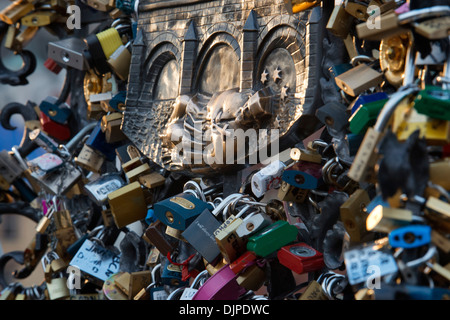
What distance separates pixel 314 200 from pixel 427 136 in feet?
1.54

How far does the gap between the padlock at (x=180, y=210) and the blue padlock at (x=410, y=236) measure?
0.64 metres

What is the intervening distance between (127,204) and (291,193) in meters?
0.57

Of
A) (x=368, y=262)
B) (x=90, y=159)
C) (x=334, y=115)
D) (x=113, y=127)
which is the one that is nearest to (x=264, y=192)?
(x=334, y=115)

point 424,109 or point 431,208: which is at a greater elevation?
point 424,109

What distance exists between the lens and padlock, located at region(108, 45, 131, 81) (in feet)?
6.73

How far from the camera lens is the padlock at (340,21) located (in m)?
1.44

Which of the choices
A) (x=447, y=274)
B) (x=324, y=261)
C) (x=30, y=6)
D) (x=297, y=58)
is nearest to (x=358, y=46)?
(x=297, y=58)

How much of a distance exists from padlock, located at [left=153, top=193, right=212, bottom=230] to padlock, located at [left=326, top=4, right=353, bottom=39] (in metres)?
0.50

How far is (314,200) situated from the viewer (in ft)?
4.94

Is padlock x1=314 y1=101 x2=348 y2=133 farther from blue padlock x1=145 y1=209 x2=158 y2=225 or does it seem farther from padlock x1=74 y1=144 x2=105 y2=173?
padlock x1=74 y1=144 x2=105 y2=173

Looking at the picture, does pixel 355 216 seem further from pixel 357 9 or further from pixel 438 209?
pixel 357 9

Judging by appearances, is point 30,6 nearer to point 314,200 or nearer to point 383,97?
point 314,200

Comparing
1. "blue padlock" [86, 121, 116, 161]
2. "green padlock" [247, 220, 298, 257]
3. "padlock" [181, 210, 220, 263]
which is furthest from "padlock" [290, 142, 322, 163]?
"blue padlock" [86, 121, 116, 161]

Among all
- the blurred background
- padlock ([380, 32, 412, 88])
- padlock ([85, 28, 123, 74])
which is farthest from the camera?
the blurred background
